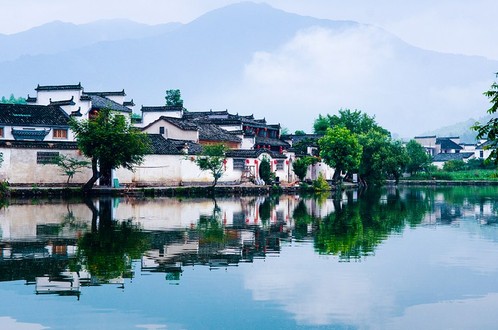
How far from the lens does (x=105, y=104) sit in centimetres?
5734

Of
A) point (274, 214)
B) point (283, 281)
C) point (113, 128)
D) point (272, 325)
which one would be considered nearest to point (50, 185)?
point (113, 128)

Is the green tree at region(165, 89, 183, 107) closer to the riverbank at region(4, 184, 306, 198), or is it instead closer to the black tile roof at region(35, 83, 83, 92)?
the black tile roof at region(35, 83, 83, 92)

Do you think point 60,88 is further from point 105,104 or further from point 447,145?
point 447,145

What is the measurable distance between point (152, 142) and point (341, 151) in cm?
1831

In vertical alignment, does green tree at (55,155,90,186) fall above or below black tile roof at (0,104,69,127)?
below

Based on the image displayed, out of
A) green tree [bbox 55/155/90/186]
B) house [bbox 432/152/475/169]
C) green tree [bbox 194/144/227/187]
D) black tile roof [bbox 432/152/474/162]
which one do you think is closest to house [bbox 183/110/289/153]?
green tree [bbox 194/144/227/187]

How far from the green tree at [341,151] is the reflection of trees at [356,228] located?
71.9 feet

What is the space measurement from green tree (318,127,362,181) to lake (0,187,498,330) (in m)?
31.0

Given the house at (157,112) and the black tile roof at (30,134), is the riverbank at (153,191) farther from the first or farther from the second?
the house at (157,112)

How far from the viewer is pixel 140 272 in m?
14.1

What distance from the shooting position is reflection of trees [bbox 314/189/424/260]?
18.2 m

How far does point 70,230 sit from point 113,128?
18615 millimetres

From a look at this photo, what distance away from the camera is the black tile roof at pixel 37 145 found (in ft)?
129

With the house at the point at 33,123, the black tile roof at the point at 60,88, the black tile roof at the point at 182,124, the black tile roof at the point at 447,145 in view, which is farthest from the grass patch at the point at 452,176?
the house at the point at 33,123
